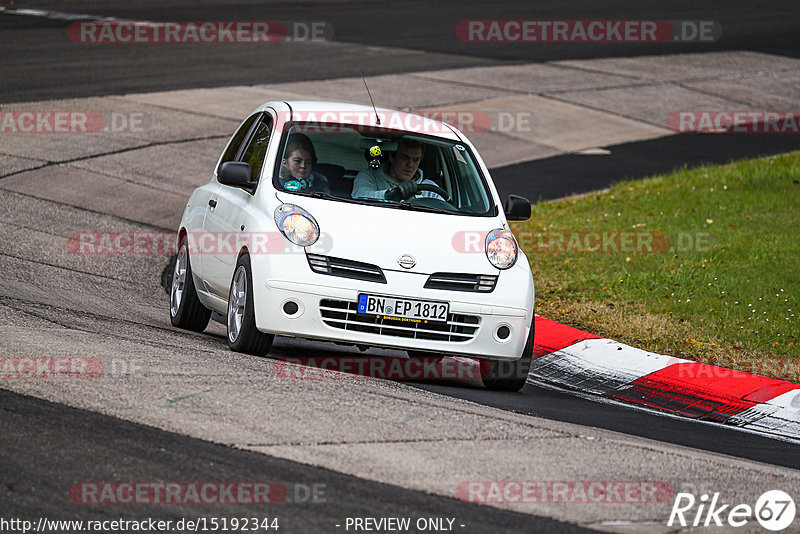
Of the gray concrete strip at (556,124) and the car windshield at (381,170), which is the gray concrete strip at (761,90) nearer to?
the gray concrete strip at (556,124)

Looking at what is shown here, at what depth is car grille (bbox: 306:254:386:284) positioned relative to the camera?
770cm

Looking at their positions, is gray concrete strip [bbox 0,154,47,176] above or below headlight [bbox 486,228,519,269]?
above

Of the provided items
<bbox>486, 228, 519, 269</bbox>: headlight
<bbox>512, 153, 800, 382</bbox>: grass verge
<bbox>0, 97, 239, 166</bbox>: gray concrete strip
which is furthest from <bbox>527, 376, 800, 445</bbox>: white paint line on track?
<bbox>0, 97, 239, 166</bbox>: gray concrete strip

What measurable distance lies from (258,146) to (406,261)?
1830 mm

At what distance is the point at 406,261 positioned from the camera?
7.75 meters

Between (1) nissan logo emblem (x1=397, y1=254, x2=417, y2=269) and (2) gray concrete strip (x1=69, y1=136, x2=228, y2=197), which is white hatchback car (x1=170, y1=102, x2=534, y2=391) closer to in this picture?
(1) nissan logo emblem (x1=397, y1=254, x2=417, y2=269)

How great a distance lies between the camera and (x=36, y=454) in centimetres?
541

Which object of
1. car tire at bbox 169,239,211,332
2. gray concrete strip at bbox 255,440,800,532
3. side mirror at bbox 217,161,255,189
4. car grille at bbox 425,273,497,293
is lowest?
gray concrete strip at bbox 255,440,800,532

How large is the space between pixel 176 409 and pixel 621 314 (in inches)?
204

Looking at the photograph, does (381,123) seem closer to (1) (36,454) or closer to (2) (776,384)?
(2) (776,384)

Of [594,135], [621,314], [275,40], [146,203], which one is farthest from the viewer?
[275,40]

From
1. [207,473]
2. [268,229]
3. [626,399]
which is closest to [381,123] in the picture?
[268,229]

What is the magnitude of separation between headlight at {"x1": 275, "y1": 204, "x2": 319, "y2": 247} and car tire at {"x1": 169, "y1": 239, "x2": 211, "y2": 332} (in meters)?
1.58

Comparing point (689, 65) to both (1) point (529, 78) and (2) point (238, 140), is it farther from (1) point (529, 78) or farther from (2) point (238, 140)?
(2) point (238, 140)
